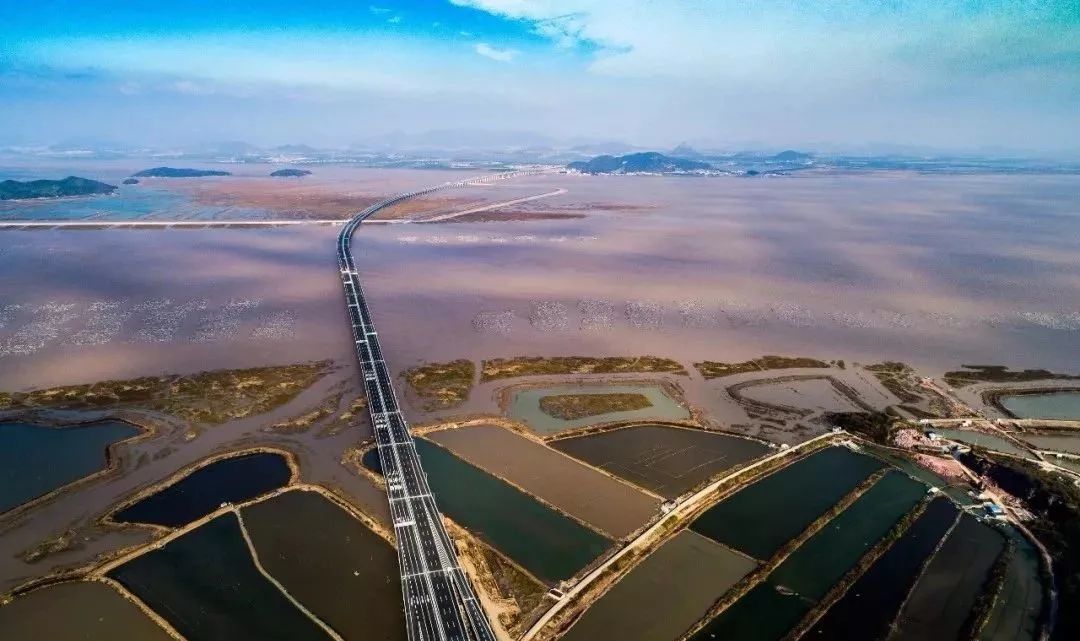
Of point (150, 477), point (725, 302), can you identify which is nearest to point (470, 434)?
point (150, 477)

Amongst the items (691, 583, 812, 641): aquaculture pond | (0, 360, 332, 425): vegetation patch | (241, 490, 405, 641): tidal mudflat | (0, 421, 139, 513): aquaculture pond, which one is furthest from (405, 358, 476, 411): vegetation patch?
(691, 583, 812, 641): aquaculture pond

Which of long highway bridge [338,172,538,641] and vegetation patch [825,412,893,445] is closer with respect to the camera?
long highway bridge [338,172,538,641]

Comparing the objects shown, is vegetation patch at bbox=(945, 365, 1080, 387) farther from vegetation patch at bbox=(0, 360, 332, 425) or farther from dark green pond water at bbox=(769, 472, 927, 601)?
vegetation patch at bbox=(0, 360, 332, 425)

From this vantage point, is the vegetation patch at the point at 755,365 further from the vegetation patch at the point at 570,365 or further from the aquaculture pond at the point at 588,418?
the aquaculture pond at the point at 588,418

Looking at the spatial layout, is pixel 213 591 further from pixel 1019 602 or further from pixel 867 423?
pixel 867 423

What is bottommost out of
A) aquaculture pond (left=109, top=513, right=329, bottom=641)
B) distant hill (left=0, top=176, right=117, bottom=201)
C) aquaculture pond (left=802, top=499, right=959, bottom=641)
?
aquaculture pond (left=802, top=499, right=959, bottom=641)

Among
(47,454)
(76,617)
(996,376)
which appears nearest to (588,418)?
(76,617)

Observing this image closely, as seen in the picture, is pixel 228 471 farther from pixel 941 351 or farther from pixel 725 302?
pixel 941 351
